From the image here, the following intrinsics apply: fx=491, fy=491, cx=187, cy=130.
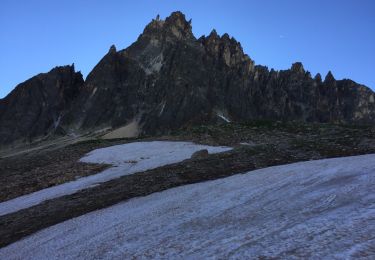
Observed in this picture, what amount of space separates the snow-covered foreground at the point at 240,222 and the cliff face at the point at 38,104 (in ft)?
548

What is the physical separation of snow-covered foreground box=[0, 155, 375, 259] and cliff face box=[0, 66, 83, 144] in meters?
167

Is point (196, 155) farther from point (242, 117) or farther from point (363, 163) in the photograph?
point (242, 117)

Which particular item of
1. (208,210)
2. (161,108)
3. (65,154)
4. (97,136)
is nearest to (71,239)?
(208,210)

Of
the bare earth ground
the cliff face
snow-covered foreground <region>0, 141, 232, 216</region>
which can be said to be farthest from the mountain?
the bare earth ground

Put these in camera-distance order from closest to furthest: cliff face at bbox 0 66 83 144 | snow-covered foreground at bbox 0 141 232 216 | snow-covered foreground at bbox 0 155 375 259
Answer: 1. snow-covered foreground at bbox 0 155 375 259
2. snow-covered foreground at bbox 0 141 232 216
3. cliff face at bbox 0 66 83 144

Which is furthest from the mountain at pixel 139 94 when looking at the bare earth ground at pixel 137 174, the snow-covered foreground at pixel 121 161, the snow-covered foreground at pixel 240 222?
the snow-covered foreground at pixel 240 222

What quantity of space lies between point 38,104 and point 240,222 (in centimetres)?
18782

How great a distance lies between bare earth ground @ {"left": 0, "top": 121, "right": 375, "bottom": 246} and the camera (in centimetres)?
2217

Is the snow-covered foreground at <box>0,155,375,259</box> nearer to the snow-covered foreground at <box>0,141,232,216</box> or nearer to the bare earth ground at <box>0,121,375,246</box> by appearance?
the bare earth ground at <box>0,121,375,246</box>

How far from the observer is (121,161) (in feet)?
129

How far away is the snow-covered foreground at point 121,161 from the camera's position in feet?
91.0

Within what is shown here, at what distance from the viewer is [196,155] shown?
35469 millimetres

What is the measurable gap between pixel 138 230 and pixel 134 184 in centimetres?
985

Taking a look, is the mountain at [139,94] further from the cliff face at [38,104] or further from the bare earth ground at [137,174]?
the bare earth ground at [137,174]
